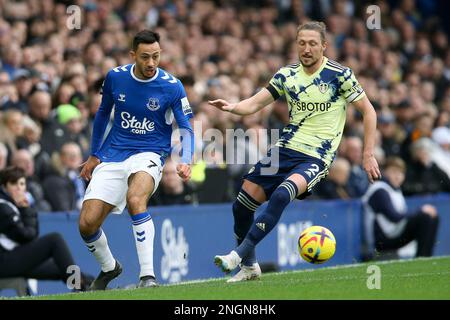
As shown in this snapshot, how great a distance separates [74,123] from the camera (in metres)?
15.3

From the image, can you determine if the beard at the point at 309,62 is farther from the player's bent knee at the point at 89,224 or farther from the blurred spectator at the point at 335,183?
the blurred spectator at the point at 335,183

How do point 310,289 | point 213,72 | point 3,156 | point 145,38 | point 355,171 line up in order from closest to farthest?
point 310,289
point 145,38
point 3,156
point 355,171
point 213,72

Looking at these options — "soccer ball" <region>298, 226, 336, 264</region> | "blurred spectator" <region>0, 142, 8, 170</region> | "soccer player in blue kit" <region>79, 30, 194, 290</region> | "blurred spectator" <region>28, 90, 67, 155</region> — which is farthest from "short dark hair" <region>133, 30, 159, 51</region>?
"blurred spectator" <region>28, 90, 67, 155</region>

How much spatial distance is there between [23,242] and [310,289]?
4.15 metres

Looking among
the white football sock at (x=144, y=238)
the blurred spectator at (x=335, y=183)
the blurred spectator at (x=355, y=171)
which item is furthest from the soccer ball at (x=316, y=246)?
the blurred spectator at (x=355, y=171)

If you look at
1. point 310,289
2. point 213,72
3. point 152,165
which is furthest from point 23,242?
point 213,72

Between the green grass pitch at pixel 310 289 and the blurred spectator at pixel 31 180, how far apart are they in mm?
3305

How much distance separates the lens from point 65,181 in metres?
14.2

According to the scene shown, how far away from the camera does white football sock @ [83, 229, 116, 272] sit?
11.2m

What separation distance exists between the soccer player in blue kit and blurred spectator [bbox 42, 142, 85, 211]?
2.86m

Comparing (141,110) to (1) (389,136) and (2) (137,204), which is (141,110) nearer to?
(2) (137,204)

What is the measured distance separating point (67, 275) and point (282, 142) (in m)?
3.28

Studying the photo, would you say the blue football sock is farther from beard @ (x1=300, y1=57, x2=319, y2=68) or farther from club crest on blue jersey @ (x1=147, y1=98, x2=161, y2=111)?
club crest on blue jersey @ (x1=147, y1=98, x2=161, y2=111)
